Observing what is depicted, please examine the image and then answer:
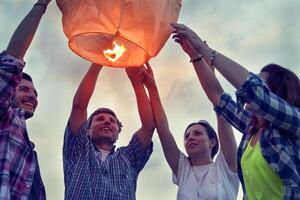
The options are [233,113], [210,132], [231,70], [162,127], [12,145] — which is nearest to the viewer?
[12,145]

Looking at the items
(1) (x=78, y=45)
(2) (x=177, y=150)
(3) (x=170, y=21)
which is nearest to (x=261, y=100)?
(3) (x=170, y=21)

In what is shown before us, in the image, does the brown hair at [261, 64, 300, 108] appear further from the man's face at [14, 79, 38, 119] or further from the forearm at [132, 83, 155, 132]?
the forearm at [132, 83, 155, 132]

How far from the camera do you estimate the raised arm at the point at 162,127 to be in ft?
14.7

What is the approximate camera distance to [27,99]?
11.8 feet

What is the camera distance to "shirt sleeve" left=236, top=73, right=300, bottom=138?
8.43 ft

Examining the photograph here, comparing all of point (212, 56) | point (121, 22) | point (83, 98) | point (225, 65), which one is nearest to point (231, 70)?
point (225, 65)

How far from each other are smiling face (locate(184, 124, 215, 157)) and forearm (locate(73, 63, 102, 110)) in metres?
0.97

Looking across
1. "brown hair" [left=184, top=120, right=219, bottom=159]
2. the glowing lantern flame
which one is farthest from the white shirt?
the glowing lantern flame

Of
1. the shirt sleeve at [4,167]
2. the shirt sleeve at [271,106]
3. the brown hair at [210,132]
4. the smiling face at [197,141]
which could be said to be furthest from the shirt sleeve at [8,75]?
the brown hair at [210,132]

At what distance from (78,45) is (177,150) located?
53.6 inches

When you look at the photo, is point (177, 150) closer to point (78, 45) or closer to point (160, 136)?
point (160, 136)

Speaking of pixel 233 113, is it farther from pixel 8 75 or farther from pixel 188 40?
pixel 8 75

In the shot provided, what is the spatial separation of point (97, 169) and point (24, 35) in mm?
1620

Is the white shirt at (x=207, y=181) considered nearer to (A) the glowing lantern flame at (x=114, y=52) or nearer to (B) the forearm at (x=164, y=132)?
(B) the forearm at (x=164, y=132)
